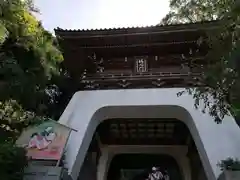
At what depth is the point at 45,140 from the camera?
26.1 feet

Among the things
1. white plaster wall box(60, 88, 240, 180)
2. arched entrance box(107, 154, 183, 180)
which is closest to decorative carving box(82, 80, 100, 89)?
white plaster wall box(60, 88, 240, 180)

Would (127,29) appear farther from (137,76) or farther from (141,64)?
(137,76)

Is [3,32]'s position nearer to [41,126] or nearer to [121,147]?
[41,126]

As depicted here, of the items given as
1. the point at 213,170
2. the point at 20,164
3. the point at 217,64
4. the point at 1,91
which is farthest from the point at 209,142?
the point at 1,91

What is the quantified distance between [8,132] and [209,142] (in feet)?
16.0

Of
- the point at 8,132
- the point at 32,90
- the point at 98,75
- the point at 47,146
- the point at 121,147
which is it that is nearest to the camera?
the point at 32,90

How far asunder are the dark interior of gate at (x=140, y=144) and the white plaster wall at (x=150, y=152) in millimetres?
135

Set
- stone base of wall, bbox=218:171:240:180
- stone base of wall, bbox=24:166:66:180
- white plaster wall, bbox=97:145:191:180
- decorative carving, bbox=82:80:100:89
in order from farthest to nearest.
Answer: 1. white plaster wall, bbox=97:145:191:180
2. decorative carving, bbox=82:80:100:89
3. stone base of wall, bbox=24:166:66:180
4. stone base of wall, bbox=218:171:240:180

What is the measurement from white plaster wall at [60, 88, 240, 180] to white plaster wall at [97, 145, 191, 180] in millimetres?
2783

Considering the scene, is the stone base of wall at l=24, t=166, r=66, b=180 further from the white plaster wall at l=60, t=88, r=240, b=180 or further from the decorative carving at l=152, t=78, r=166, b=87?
the decorative carving at l=152, t=78, r=166, b=87

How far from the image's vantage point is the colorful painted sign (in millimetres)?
7707

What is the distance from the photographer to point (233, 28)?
18.0 feet

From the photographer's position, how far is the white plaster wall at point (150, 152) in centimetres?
1209

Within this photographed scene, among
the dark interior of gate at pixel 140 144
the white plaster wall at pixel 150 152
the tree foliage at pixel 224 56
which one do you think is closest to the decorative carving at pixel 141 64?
the dark interior of gate at pixel 140 144
